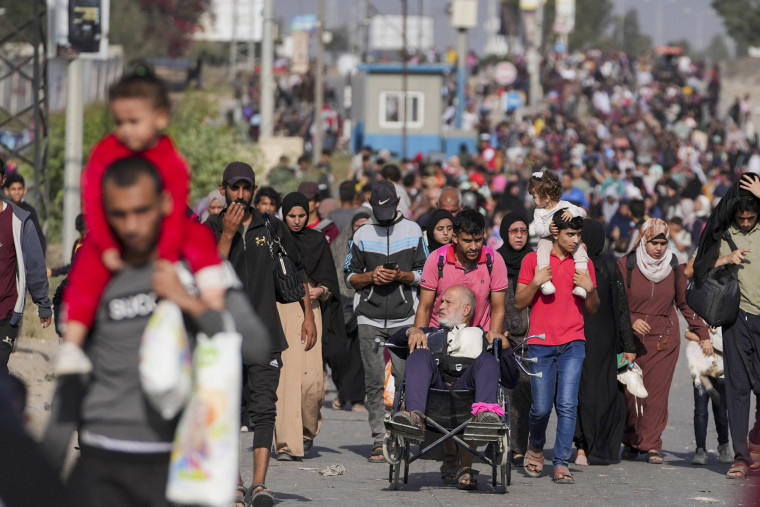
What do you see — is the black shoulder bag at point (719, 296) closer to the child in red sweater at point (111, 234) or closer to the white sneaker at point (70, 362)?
the child in red sweater at point (111, 234)

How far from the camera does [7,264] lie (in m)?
9.20

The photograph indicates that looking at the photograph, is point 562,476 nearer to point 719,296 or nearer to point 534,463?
point 534,463

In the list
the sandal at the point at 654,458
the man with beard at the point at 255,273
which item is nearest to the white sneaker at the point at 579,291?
the sandal at the point at 654,458

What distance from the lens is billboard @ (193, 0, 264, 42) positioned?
73.9 meters

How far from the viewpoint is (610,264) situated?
10.7 meters

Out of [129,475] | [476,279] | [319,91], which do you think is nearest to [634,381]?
[476,279]

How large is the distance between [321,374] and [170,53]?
76.5 meters

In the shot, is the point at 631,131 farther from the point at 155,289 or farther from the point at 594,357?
the point at 155,289

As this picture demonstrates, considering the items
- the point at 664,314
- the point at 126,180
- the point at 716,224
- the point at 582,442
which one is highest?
the point at 126,180

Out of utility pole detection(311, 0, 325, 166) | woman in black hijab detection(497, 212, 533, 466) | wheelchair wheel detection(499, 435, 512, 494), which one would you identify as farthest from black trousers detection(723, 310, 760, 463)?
utility pole detection(311, 0, 325, 166)

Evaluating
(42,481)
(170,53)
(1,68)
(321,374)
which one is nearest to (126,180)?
(42,481)

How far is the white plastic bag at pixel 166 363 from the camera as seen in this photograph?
4168mm

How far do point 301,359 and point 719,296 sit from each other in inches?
112

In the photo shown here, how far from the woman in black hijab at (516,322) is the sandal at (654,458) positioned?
971 mm
